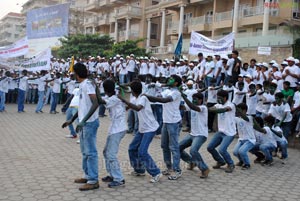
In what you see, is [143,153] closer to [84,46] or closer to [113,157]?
[113,157]

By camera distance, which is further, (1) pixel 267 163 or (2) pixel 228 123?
(1) pixel 267 163

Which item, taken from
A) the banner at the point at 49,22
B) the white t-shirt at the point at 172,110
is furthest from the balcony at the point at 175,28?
the white t-shirt at the point at 172,110

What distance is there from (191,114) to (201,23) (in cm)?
2459

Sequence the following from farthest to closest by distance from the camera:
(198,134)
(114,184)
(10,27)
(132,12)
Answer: (10,27), (132,12), (198,134), (114,184)

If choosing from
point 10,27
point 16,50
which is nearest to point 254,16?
point 16,50

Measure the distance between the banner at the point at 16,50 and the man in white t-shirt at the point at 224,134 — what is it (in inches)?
458

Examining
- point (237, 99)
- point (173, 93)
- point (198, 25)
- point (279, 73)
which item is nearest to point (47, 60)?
point (237, 99)

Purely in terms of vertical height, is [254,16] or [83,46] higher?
[254,16]

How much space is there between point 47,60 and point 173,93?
10523 millimetres

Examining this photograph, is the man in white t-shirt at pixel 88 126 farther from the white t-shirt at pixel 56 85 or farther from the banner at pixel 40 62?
the banner at pixel 40 62

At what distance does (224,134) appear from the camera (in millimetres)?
7320

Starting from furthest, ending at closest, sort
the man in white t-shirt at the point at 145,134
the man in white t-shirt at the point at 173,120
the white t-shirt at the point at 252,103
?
the white t-shirt at the point at 252,103 → the man in white t-shirt at the point at 173,120 → the man in white t-shirt at the point at 145,134

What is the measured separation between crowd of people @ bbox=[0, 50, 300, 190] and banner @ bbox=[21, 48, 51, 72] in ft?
1.94

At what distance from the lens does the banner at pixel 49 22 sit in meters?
34.2
